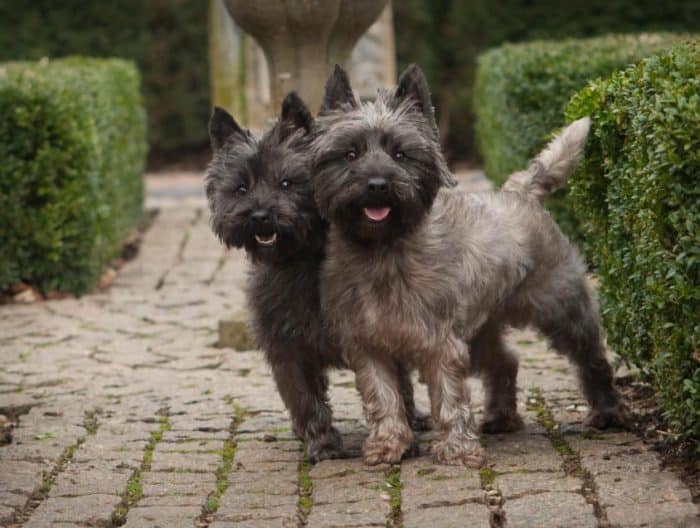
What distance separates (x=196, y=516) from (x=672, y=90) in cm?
269

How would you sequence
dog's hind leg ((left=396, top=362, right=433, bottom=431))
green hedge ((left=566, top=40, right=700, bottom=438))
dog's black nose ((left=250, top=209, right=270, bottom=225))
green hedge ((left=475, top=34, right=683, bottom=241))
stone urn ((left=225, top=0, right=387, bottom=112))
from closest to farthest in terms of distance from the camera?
green hedge ((left=566, top=40, right=700, bottom=438)) → dog's black nose ((left=250, top=209, right=270, bottom=225)) → dog's hind leg ((left=396, top=362, right=433, bottom=431)) → stone urn ((left=225, top=0, right=387, bottom=112)) → green hedge ((left=475, top=34, right=683, bottom=241))

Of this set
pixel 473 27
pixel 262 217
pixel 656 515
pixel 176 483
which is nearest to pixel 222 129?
pixel 262 217

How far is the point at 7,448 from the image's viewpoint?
7125 millimetres

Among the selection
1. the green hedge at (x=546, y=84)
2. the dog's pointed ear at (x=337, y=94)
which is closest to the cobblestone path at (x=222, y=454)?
the dog's pointed ear at (x=337, y=94)

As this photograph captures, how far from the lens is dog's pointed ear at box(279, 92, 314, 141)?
6.56 meters

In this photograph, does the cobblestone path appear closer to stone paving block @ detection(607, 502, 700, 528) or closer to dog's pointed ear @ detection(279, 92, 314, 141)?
stone paving block @ detection(607, 502, 700, 528)

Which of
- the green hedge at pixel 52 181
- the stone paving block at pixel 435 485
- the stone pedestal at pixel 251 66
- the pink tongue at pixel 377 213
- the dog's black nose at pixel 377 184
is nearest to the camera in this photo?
the stone paving block at pixel 435 485

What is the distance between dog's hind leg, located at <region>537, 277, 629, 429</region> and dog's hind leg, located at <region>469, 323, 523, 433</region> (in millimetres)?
302

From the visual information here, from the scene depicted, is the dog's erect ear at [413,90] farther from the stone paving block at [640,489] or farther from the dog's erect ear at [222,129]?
the stone paving block at [640,489]

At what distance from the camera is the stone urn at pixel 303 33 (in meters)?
8.88

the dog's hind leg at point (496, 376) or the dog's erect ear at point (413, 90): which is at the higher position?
the dog's erect ear at point (413, 90)

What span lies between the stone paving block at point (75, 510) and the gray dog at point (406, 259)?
124 centimetres

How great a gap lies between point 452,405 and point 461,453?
0.22m

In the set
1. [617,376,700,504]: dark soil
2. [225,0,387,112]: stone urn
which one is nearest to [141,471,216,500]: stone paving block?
[617,376,700,504]: dark soil
